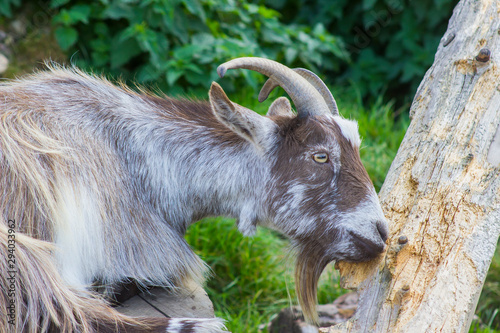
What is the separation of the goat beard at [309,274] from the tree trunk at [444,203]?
0.12m

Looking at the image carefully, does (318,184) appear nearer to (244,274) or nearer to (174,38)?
(244,274)

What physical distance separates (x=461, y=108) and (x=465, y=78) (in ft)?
0.82

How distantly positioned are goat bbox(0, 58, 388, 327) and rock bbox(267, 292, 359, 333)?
0.70 meters

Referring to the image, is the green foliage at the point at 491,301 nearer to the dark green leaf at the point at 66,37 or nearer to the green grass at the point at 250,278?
the green grass at the point at 250,278

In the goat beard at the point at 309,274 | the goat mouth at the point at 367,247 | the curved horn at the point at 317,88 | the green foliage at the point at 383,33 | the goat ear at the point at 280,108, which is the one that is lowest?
the goat beard at the point at 309,274

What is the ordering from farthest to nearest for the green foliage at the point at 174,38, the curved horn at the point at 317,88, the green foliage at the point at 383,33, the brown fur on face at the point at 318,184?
the green foliage at the point at 383,33
the green foliage at the point at 174,38
the curved horn at the point at 317,88
the brown fur on face at the point at 318,184

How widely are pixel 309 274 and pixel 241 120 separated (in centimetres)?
87

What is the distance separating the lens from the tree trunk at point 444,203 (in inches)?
83.0

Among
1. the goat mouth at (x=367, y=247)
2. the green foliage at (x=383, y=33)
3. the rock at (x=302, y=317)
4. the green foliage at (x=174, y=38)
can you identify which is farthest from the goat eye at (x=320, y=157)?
the green foliage at (x=383, y=33)

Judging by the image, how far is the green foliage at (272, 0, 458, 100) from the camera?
19.1 ft

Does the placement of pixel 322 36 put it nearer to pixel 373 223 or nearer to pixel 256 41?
pixel 256 41

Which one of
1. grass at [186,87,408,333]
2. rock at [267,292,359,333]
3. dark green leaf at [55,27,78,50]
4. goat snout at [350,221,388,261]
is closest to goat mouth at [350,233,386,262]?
goat snout at [350,221,388,261]

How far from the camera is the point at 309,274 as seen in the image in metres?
2.70

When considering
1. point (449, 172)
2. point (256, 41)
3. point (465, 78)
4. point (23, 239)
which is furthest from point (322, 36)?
point (23, 239)
